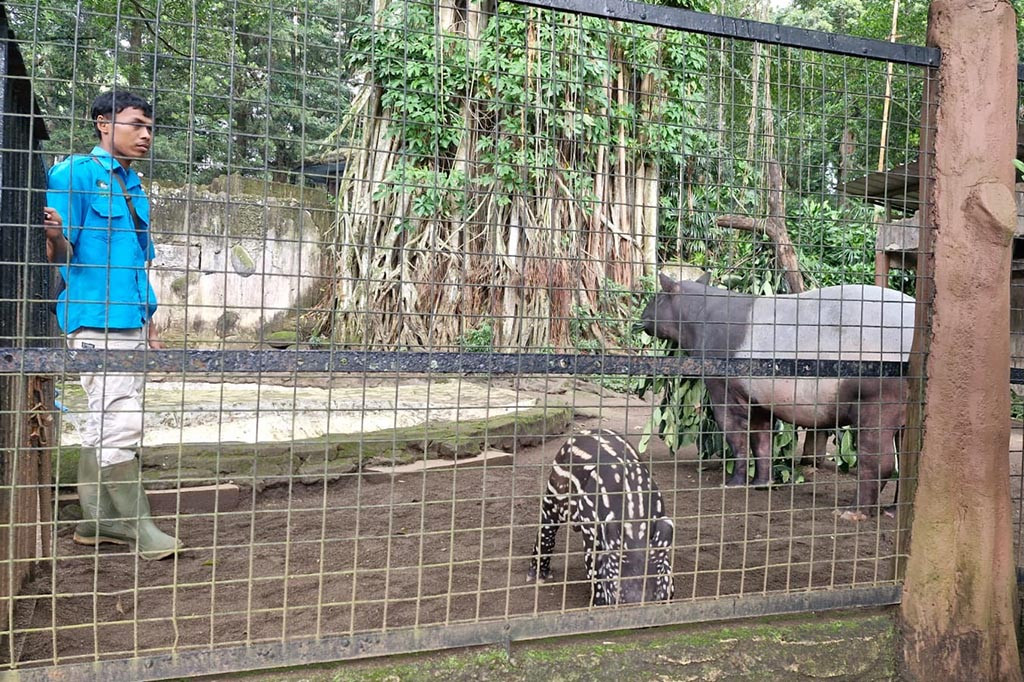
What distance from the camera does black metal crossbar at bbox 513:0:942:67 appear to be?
2.77 meters

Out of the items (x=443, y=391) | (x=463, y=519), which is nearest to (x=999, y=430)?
(x=463, y=519)

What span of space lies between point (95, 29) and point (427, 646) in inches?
500

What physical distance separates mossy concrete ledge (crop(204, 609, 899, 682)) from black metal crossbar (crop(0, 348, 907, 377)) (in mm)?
921

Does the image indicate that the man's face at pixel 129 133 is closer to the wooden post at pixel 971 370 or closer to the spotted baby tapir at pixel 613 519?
the spotted baby tapir at pixel 613 519

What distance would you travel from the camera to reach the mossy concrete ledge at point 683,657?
8.49 ft

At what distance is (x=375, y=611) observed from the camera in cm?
333

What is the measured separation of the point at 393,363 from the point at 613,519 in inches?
53.1

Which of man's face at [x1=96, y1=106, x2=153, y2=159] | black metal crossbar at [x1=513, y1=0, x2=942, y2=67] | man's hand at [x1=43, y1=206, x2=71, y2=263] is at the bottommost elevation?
man's hand at [x1=43, y1=206, x2=71, y2=263]

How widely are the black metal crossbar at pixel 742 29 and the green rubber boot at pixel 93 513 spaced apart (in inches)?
117

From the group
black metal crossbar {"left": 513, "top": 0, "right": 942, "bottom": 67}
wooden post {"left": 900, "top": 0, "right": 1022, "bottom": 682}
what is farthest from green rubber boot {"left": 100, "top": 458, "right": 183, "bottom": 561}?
wooden post {"left": 900, "top": 0, "right": 1022, "bottom": 682}

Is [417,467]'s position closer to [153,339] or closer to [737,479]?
[737,479]

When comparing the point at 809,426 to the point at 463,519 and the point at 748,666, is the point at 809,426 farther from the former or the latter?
the point at 748,666

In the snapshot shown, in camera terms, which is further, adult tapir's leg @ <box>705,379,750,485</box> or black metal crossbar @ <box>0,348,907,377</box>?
adult tapir's leg @ <box>705,379,750,485</box>

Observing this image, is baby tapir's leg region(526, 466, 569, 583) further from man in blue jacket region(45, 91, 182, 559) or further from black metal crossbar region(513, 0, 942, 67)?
black metal crossbar region(513, 0, 942, 67)
